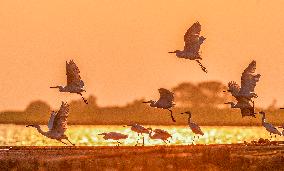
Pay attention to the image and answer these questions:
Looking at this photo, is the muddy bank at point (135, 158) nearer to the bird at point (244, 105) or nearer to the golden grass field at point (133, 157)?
the golden grass field at point (133, 157)

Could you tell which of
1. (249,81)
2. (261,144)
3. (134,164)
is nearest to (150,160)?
(134,164)

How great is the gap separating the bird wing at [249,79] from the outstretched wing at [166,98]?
287cm

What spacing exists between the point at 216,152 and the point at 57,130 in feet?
18.5

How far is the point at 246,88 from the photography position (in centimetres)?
3183

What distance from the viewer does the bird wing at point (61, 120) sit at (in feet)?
91.7

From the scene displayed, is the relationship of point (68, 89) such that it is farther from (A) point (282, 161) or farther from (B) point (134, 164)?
(A) point (282, 161)

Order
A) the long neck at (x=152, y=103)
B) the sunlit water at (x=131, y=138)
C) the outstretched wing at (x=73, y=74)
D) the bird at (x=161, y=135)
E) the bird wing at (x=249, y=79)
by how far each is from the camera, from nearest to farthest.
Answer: the outstretched wing at (x=73, y=74), the bird at (x=161, y=135), the bird wing at (x=249, y=79), the long neck at (x=152, y=103), the sunlit water at (x=131, y=138)

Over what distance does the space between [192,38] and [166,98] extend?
3121 mm

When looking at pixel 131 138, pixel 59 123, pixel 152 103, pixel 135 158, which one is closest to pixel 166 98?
pixel 152 103

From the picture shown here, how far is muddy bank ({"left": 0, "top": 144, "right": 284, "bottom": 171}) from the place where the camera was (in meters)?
25.6

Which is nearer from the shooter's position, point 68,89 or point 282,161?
point 282,161

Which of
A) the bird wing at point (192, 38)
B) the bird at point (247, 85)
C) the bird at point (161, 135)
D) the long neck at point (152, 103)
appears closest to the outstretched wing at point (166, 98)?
the long neck at point (152, 103)

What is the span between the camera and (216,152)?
2723cm

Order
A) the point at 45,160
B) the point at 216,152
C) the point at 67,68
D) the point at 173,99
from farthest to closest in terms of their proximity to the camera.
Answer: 1. the point at 173,99
2. the point at 67,68
3. the point at 216,152
4. the point at 45,160
